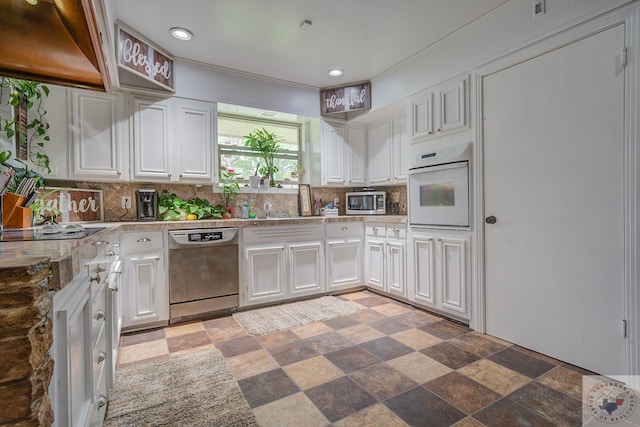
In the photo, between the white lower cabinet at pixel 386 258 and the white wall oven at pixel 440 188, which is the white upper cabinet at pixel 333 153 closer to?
the white lower cabinet at pixel 386 258

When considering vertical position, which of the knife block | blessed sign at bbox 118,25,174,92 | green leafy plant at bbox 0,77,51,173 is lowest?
the knife block

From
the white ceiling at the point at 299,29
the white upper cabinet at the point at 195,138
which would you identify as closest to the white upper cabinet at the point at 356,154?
the white ceiling at the point at 299,29

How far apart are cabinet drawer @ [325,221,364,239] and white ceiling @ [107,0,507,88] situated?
176cm

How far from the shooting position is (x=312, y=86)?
386 centimetres

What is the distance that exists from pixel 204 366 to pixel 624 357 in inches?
99.9

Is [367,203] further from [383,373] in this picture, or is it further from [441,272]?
[383,373]

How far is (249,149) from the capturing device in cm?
391

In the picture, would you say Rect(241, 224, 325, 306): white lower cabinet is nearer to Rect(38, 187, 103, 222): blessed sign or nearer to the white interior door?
Rect(38, 187, 103, 222): blessed sign

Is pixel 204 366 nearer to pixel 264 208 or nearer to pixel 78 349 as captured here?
pixel 78 349

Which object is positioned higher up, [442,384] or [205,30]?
[205,30]

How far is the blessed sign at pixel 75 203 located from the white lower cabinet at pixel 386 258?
287cm

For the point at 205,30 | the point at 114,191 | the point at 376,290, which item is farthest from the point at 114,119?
the point at 376,290

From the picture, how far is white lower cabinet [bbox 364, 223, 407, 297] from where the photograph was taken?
333cm

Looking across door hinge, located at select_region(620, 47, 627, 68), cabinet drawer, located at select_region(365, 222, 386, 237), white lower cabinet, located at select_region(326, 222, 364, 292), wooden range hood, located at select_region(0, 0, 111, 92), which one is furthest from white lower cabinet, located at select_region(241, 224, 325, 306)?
door hinge, located at select_region(620, 47, 627, 68)
